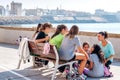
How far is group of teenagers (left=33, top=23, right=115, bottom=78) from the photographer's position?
571 centimetres

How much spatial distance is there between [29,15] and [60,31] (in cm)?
2943

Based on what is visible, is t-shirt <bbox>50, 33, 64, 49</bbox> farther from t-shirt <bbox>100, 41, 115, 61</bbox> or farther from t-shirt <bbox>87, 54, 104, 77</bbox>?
t-shirt <bbox>100, 41, 115, 61</bbox>

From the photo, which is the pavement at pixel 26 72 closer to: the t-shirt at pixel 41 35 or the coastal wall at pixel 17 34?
the t-shirt at pixel 41 35

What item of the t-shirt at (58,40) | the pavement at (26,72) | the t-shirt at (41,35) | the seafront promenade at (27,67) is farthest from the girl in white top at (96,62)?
the t-shirt at (41,35)

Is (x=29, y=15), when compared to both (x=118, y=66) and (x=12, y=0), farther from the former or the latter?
(x=118, y=66)

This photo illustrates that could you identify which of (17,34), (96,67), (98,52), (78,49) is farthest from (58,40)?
(17,34)

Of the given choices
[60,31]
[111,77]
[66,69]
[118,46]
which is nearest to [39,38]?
[60,31]

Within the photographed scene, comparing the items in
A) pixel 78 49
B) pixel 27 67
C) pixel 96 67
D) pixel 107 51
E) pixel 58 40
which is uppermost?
pixel 58 40

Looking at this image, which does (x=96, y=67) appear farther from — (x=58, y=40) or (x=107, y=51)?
(x=58, y=40)

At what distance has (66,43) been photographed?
5.77 m

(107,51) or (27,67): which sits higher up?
(107,51)

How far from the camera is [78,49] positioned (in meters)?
5.76

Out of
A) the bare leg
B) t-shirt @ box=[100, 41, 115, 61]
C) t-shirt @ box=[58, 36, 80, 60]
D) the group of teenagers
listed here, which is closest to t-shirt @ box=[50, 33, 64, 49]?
the group of teenagers

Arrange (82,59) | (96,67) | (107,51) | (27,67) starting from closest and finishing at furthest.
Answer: (82,59) < (96,67) < (107,51) < (27,67)
